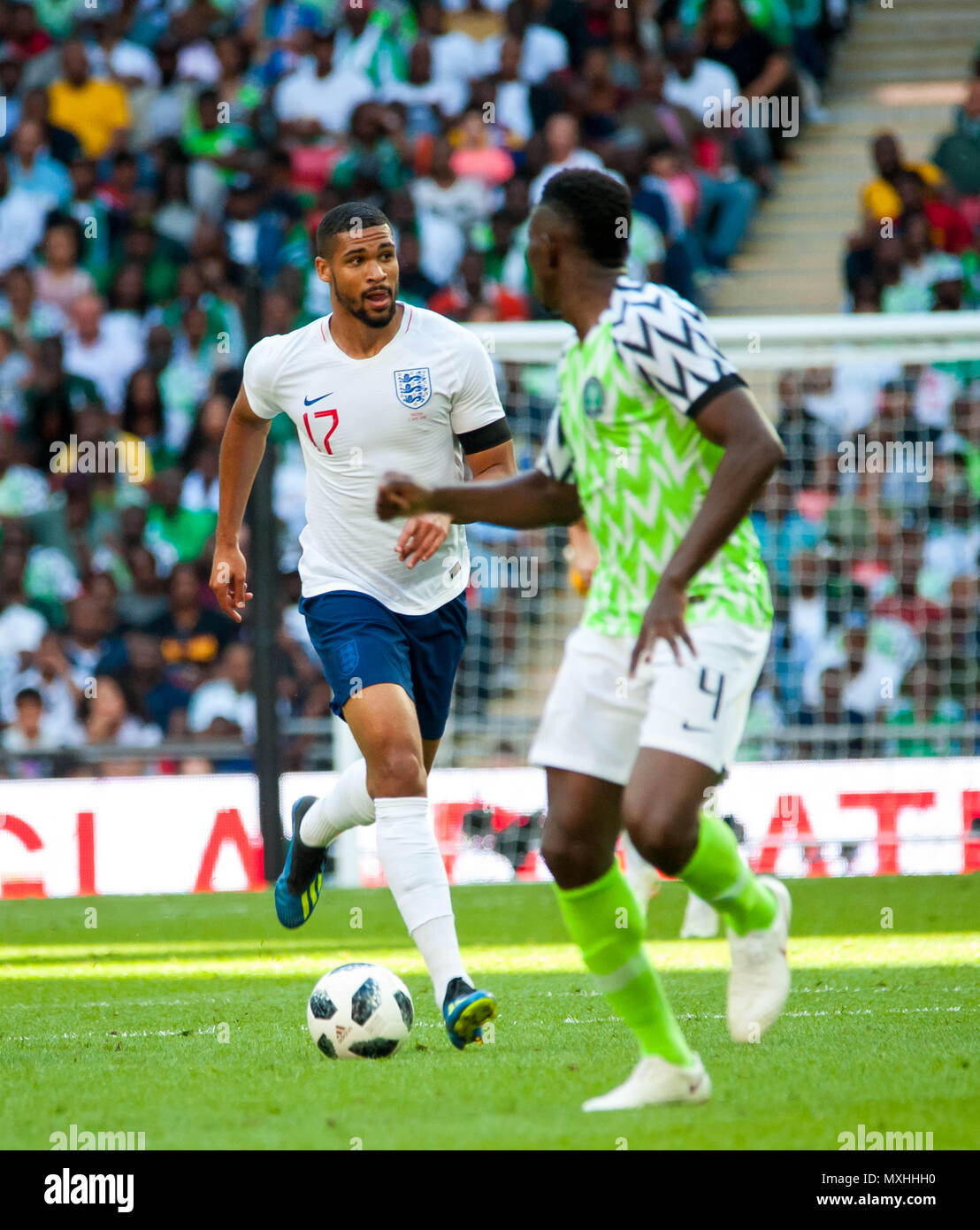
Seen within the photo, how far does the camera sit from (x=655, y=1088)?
14.8 feet

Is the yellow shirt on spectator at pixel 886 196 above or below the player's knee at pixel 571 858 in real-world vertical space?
above

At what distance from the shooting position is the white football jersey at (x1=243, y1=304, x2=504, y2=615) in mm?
6277

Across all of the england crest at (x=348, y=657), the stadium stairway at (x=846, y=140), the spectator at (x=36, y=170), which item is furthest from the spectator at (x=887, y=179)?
the england crest at (x=348, y=657)

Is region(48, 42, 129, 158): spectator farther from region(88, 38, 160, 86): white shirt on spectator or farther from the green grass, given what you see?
the green grass

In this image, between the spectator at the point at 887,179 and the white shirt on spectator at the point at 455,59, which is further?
the white shirt on spectator at the point at 455,59

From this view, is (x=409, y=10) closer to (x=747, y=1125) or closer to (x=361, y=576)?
(x=361, y=576)

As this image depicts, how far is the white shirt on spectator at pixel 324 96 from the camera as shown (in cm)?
1672

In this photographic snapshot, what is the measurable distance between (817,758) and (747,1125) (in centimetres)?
806

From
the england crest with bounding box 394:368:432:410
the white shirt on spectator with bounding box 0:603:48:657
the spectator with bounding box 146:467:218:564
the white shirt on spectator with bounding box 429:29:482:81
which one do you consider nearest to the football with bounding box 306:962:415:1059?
the england crest with bounding box 394:368:432:410

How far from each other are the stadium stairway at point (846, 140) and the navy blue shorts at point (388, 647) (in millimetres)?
10158

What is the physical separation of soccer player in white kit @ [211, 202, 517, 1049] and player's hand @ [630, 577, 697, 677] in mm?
1721
